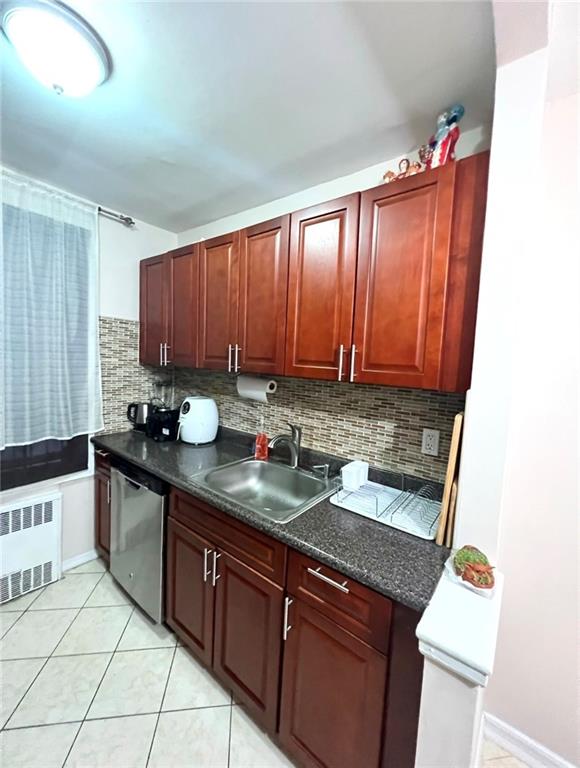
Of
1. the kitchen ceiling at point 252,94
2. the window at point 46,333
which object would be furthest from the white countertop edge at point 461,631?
the window at point 46,333

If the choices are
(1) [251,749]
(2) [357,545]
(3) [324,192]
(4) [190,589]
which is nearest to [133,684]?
(4) [190,589]

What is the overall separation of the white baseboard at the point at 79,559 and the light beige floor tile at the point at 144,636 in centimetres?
67

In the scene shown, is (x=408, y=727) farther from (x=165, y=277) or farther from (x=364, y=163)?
(x=165, y=277)

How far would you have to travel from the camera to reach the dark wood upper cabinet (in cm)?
100

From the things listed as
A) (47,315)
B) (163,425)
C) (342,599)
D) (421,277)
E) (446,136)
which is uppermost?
(446,136)

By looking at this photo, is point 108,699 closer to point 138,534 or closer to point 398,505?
point 138,534

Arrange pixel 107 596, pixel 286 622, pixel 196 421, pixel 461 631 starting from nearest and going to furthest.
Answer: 1. pixel 461 631
2. pixel 286 622
3. pixel 107 596
4. pixel 196 421

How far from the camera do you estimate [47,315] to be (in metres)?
1.80

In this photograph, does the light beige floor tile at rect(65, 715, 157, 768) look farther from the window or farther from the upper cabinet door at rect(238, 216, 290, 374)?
the upper cabinet door at rect(238, 216, 290, 374)

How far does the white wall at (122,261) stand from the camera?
6.90ft

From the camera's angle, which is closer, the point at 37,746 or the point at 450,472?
the point at 450,472

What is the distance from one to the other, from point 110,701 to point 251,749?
24.8 inches

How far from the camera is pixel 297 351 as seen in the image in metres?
1.43

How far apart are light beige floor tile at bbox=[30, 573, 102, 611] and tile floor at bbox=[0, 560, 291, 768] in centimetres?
1
